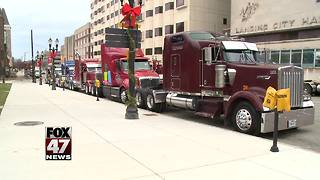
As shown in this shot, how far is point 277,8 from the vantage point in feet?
132

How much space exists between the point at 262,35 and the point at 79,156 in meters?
38.6

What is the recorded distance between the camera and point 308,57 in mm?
33312

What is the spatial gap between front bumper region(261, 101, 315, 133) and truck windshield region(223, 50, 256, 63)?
6.90 ft

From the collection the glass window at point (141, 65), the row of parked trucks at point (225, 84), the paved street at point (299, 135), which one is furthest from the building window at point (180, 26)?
the paved street at point (299, 135)

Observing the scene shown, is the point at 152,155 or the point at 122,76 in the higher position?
the point at 122,76

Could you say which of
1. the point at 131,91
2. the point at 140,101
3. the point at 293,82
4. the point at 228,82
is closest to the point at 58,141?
the point at 228,82

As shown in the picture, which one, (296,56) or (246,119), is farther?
(296,56)

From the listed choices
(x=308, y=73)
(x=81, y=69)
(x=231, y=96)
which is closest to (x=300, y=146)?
(x=231, y=96)

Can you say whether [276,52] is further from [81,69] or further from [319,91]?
[81,69]

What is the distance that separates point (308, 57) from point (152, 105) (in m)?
22.9

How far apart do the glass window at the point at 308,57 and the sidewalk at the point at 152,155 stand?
24576 mm

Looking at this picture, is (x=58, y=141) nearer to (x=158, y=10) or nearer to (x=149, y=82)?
(x=149, y=82)

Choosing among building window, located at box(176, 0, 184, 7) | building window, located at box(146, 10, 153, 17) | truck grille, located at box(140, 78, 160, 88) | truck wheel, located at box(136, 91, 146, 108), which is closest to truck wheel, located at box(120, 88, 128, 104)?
truck grille, located at box(140, 78, 160, 88)

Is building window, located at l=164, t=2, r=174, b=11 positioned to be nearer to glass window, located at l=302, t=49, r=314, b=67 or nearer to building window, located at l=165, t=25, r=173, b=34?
building window, located at l=165, t=25, r=173, b=34
